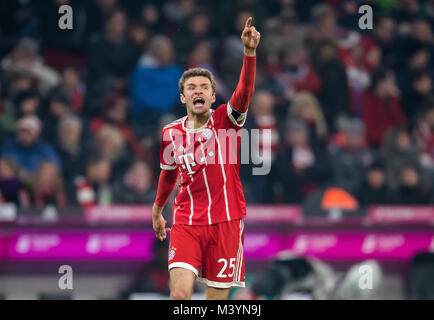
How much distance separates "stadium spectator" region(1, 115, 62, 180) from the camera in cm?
862

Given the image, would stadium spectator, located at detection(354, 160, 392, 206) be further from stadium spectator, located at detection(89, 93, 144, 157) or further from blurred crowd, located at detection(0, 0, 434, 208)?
stadium spectator, located at detection(89, 93, 144, 157)

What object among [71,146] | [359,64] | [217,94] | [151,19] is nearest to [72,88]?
[71,146]

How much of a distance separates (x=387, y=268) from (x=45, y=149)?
4.23 m

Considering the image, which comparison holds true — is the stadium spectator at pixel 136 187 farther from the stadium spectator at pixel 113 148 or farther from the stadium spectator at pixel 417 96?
the stadium spectator at pixel 417 96

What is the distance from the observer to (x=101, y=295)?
298 inches

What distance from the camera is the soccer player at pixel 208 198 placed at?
4.61 meters

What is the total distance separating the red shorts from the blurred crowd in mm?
3494

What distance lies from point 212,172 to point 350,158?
15.9 ft

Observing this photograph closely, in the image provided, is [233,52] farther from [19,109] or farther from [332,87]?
[19,109]

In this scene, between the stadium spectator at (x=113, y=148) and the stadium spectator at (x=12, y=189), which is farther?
the stadium spectator at (x=113, y=148)

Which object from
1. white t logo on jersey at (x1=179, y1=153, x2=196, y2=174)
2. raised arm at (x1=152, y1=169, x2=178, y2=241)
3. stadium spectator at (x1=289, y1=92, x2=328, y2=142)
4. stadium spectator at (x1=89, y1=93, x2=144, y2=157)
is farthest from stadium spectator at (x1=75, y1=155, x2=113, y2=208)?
white t logo on jersey at (x1=179, y1=153, x2=196, y2=174)

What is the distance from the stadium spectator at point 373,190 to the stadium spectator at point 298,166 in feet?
1.46

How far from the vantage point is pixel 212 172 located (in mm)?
4645

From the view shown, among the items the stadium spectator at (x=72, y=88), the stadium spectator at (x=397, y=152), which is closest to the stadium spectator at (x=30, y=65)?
the stadium spectator at (x=72, y=88)
